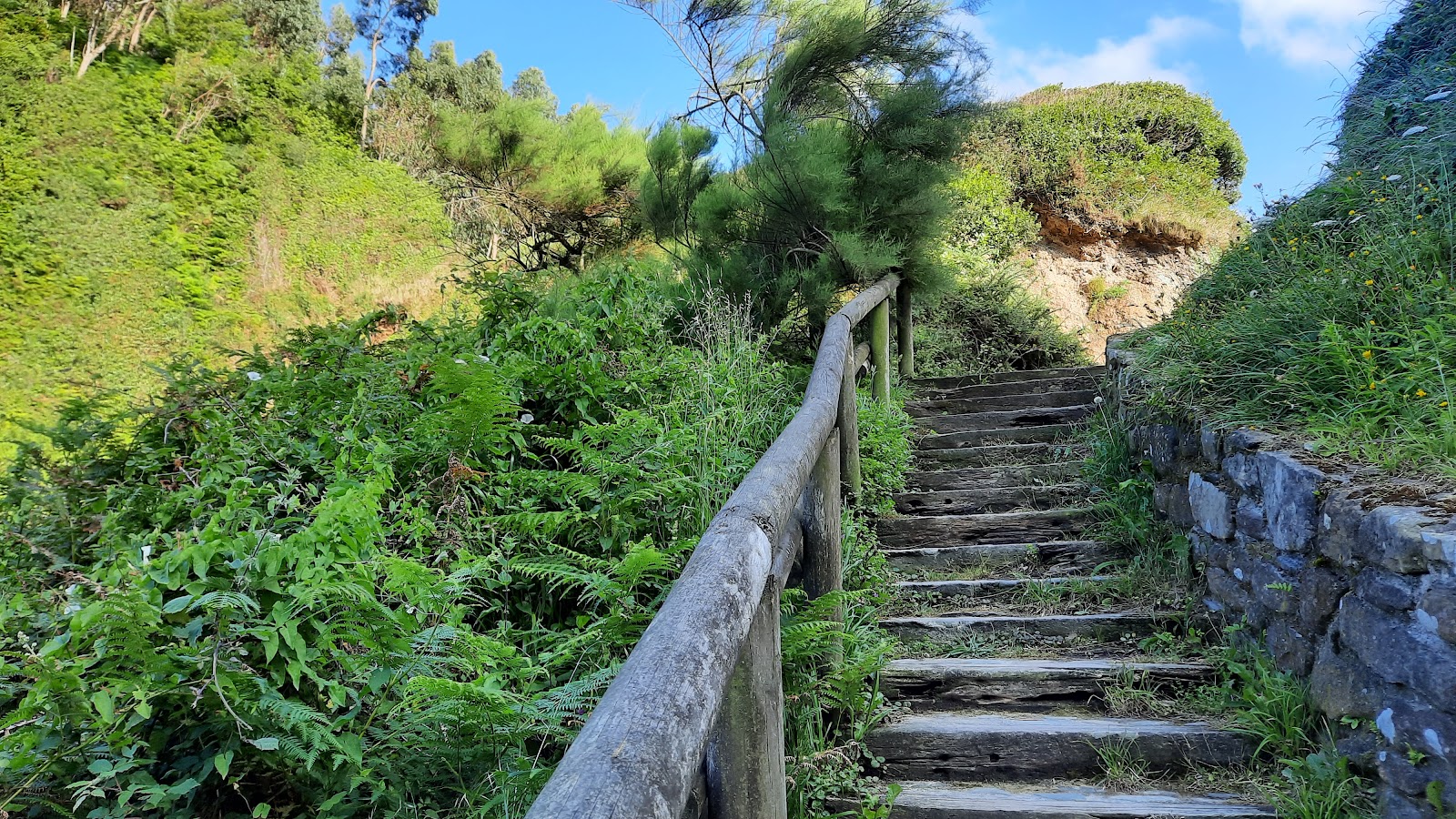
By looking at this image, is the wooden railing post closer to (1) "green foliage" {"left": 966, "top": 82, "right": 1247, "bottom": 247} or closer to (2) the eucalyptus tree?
(2) the eucalyptus tree

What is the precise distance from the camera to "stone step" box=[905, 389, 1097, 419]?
5.73 metres

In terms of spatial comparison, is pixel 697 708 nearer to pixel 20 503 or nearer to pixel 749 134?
pixel 20 503

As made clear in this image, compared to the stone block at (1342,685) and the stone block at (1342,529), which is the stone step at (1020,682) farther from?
the stone block at (1342,529)

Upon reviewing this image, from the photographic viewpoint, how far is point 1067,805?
240 centimetres

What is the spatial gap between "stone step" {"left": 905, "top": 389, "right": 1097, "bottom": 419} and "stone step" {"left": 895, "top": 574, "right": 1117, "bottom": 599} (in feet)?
7.29

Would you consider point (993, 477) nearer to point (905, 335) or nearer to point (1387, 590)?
point (905, 335)

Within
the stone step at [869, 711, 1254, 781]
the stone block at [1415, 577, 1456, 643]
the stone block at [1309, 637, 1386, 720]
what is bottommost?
the stone step at [869, 711, 1254, 781]

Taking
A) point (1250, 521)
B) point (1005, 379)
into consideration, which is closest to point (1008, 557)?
point (1250, 521)

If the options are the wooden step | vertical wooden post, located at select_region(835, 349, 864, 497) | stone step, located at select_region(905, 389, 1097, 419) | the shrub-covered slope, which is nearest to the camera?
vertical wooden post, located at select_region(835, 349, 864, 497)

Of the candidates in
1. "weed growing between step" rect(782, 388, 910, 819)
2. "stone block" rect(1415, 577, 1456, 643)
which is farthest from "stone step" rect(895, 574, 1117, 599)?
"stone block" rect(1415, 577, 1456, 643)

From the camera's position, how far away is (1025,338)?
8406 mm

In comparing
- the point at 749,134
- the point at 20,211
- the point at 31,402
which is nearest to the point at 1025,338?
the point at 749,134

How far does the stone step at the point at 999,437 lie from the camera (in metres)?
5.29

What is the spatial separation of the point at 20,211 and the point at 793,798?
12438 millimetres
